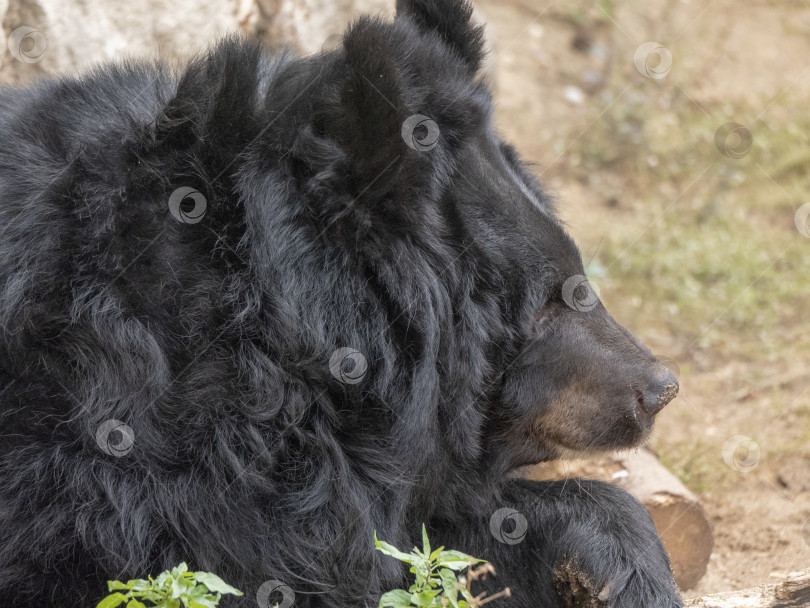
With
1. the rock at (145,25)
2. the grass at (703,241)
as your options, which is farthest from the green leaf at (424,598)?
the rock at (145,25)

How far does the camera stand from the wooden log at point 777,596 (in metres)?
2.82

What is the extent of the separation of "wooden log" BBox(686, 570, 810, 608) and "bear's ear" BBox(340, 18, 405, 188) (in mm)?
1775

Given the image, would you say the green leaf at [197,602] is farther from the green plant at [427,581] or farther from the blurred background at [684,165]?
the blurred background at [684,165]

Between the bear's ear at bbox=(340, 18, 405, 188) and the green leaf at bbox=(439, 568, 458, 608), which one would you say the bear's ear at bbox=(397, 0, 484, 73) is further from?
the green leaf at bbox=(439, 568, 458, 608)

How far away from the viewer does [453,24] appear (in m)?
3.21

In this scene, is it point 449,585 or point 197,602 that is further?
point 449,585

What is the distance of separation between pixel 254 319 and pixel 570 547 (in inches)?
51.5

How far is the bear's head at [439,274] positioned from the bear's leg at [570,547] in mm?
166

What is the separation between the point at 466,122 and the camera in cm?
290

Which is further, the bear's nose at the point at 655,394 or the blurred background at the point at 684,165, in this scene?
the blurred background at the point at 684,165

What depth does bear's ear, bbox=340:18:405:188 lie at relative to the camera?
241 centimetres

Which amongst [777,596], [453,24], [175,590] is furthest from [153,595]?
[453,24]

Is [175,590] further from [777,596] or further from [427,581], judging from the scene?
[777,596]

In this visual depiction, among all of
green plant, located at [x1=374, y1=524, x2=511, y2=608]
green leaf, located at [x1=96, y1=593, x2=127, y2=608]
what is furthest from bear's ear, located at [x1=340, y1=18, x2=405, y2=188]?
green leaf, located at [x1=96, y1=593, x2=127, y2=608]
